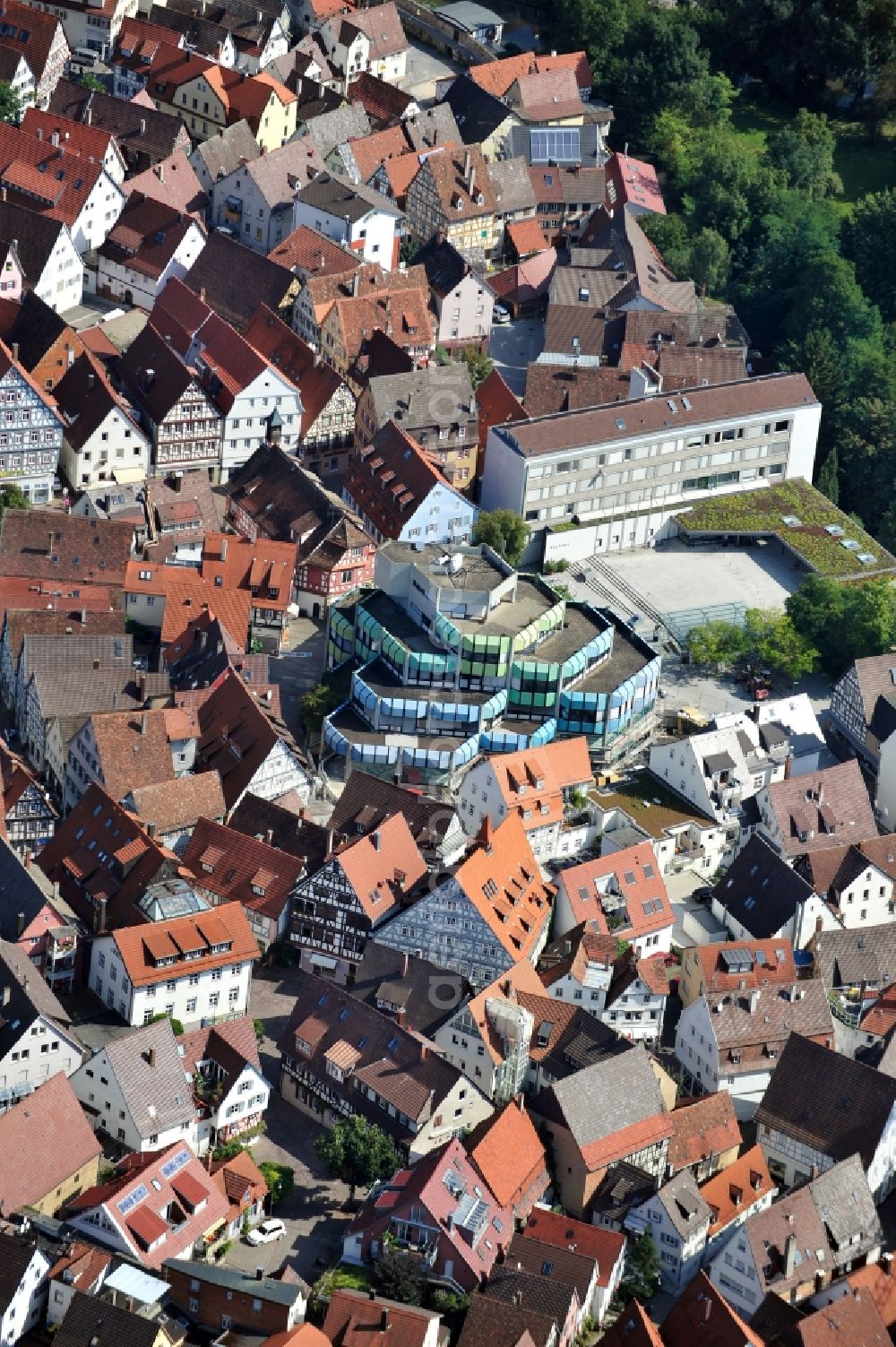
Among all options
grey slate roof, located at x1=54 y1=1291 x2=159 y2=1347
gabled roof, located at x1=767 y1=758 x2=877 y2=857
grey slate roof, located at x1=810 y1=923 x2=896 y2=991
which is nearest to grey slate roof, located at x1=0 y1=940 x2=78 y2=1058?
grey slate roof, located at x1=54 y1=1291 x2=159 y2=1347

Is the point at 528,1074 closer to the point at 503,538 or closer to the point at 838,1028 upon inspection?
the point at 838,1028

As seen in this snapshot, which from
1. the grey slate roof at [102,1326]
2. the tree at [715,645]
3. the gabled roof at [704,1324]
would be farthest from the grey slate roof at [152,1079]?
the tree at [715,645]

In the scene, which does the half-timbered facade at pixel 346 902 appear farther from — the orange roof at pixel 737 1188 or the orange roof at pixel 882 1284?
the orange roof at pixel 882 1284

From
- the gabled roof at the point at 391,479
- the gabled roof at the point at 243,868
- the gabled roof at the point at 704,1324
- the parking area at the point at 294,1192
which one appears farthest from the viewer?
the gabled roof at the point at 391,479

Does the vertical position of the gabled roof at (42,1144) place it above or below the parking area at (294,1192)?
above

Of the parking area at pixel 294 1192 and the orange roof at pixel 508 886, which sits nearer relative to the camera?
the parking area at pixel 294 1192

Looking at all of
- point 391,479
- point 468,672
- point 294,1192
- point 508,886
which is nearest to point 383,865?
point 508,886

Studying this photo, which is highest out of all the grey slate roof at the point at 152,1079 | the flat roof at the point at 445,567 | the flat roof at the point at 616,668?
the flat roof at the point at 445,567

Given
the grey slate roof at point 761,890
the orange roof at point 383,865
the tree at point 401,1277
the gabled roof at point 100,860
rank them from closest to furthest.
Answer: the tree at point 401,1277 < the gabled roof at point 100,860 < the orange roof at point 383,865 < the grey slate roof at point 761,890

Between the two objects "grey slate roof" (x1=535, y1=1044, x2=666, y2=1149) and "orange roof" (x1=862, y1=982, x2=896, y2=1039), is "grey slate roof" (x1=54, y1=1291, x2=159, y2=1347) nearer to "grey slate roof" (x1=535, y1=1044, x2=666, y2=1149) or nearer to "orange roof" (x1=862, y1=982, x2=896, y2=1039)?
"grey slate roof" (x1=535, y1=1044, x2=666, y2=1149)
